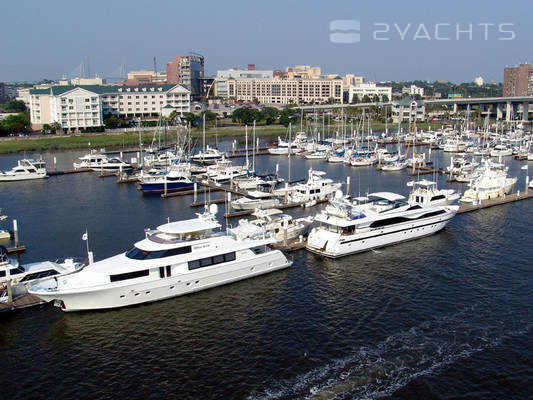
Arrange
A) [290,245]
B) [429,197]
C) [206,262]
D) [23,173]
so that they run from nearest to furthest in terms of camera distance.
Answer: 1. [206,262]
2. [290,245]
3. [429,197]
4. [23,173]

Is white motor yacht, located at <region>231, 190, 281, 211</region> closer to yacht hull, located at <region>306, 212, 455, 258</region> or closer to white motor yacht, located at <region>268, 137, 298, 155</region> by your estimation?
yacht hull, located at <region>306, 212, 455, 258</region>

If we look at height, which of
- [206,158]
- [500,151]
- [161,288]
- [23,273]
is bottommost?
[161,288]

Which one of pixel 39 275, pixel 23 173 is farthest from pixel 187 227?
pixel 23 173

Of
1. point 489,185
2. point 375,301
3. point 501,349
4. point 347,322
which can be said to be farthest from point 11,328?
point 489,185

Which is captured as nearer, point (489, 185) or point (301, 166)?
point (489, 185)

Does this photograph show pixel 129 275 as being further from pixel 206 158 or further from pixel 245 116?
pixel 245 116

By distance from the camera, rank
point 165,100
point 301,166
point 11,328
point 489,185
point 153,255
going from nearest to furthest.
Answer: point 11,328, point 153,255, point 489,185, point 301,166, point 165,100

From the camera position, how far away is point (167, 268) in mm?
24062

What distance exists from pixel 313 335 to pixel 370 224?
37.3 feet

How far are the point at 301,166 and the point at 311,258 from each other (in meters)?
41.1

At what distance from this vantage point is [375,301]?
23969mm

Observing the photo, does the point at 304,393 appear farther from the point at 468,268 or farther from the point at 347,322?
the point at 468,268

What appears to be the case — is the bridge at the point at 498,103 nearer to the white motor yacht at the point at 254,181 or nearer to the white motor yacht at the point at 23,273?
the white motor yacht at the point at 254,181

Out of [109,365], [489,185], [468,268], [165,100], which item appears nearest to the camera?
[109,365]
